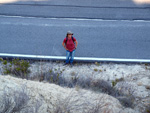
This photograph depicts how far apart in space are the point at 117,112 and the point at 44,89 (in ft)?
5.87

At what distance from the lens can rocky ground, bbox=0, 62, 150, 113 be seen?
4.82 metres

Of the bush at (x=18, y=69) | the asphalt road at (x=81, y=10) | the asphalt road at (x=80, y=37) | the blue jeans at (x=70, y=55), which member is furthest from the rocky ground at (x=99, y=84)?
the asphalt road at (x=81, y=10)

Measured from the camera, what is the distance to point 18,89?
4.51 meters

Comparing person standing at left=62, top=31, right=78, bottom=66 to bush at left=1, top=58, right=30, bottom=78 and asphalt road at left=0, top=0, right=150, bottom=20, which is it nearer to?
bush at left=1, top=58, right=30, bottom=78

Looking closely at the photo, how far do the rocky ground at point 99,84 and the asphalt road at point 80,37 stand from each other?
30.6 inches

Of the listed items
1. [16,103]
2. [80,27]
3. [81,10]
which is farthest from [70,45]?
[81,10]

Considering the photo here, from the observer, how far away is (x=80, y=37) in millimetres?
9023

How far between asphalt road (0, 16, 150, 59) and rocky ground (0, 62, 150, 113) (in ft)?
2.55

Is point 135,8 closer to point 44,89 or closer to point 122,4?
point 122,4

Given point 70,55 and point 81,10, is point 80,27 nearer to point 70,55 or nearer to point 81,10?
point 81,10

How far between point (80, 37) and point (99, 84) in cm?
365

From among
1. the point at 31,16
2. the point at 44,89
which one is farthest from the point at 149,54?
the point at 31,16

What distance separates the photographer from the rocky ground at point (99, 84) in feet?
15.8

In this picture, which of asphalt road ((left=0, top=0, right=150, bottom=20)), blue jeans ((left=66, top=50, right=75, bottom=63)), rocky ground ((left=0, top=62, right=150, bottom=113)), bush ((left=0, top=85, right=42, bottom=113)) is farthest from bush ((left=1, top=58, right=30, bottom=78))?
asphalt road ((left=0, top=0, right=150, bottom=20))
